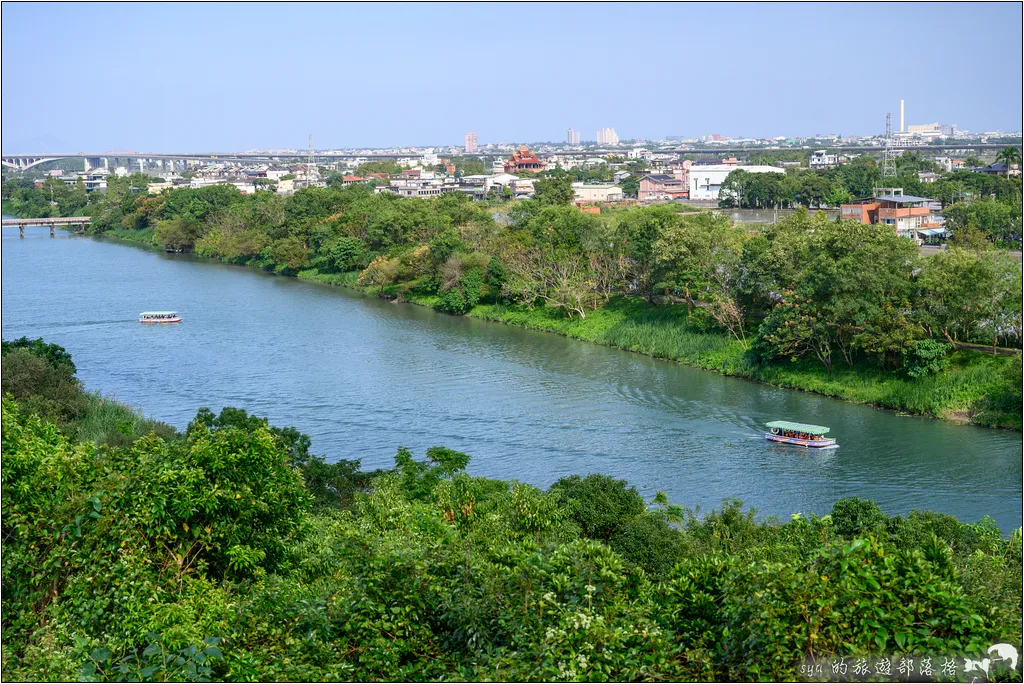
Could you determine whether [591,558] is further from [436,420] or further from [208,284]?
[208,284]

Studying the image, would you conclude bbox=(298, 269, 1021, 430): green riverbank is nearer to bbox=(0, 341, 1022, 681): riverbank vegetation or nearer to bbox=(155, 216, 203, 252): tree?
bbox=(0, 341, 1022, 681): riverbank vegetation

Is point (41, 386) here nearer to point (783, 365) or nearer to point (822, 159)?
point (783, 365)

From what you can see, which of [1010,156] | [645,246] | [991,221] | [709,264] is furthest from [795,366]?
[1010,156]

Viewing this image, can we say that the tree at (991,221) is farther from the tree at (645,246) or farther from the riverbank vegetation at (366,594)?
the riverbank vegetation at (366,594)

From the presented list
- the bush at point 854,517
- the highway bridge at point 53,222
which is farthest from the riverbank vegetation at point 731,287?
the highway bridge at point 53,222

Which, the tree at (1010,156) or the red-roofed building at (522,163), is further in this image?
the red-roofed building at (522,163)

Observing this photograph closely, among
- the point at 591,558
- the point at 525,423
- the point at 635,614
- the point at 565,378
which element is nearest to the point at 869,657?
the point at 635,614
